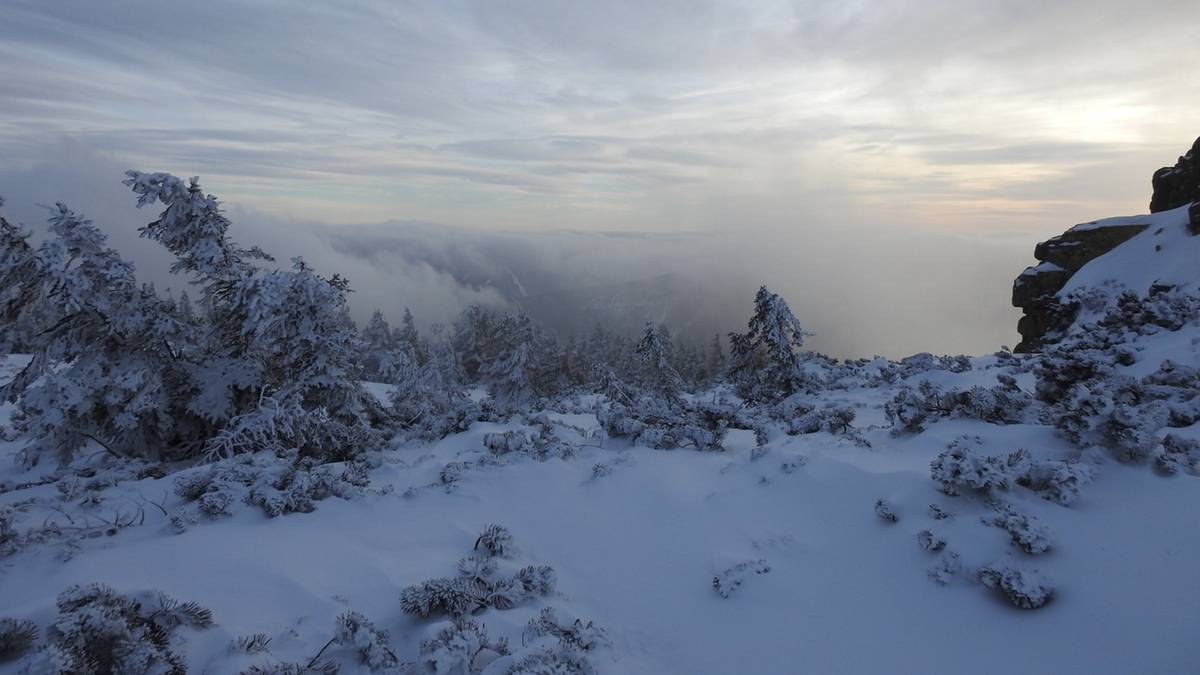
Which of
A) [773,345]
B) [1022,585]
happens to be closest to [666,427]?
[1022,585]

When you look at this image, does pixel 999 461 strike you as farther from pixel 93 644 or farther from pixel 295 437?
pixel 295 437

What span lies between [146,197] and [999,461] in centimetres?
1411

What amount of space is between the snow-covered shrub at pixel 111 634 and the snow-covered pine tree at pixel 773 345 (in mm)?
14452

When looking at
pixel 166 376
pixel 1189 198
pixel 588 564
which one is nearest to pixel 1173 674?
pixel 588 564

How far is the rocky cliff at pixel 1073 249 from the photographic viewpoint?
22.5m

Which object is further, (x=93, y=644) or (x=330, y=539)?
(x=330, y=539)

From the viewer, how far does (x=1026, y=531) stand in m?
4.30

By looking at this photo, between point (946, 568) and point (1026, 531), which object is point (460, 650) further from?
point (1026, 531)

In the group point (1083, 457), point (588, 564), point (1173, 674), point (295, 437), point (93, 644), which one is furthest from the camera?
point (295, 437)

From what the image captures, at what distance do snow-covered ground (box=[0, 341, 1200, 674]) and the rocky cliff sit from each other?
20.5m

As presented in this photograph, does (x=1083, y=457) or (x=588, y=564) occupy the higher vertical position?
(x=1083, y=457)

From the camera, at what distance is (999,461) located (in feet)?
17.8

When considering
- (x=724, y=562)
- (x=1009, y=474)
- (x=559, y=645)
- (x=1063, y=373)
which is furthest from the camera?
(x=1063, y=373)

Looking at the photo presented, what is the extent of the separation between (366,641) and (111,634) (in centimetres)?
154
